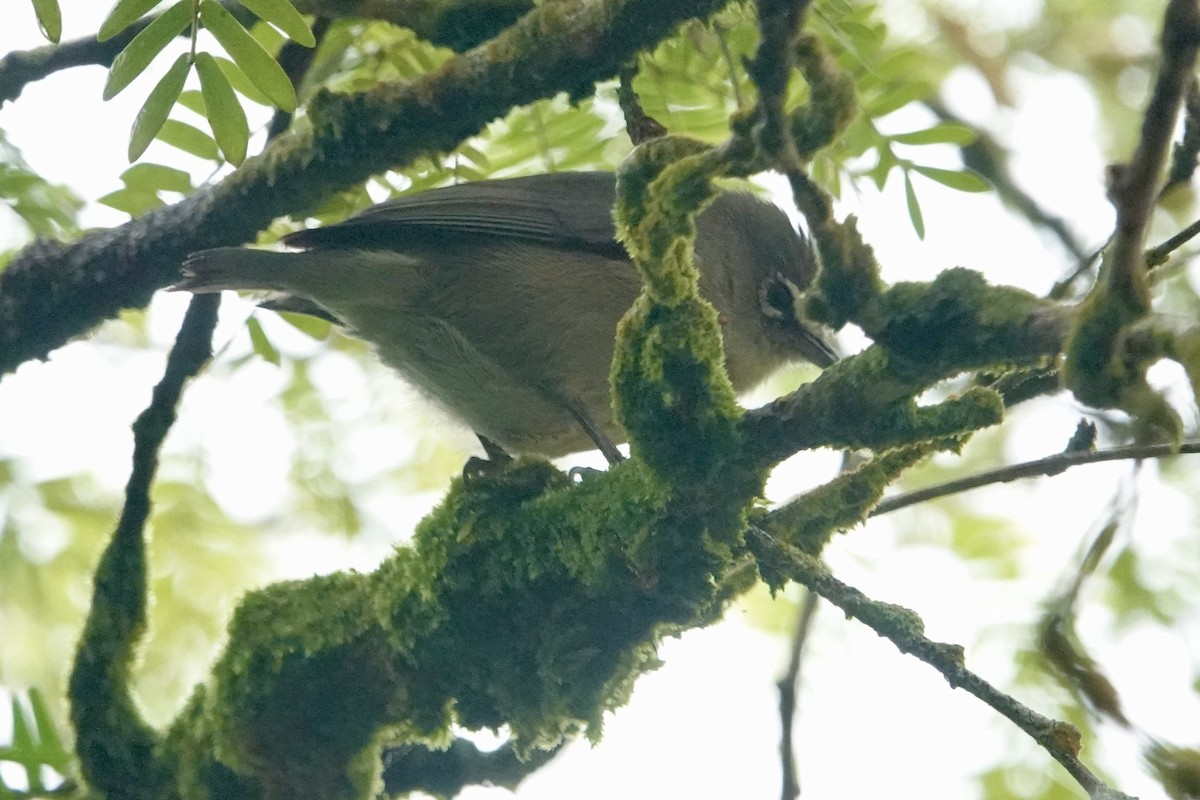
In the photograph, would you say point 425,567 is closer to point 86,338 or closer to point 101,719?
point 101,719

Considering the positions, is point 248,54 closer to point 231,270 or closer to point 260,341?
point 231,270

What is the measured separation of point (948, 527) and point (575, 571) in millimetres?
3722

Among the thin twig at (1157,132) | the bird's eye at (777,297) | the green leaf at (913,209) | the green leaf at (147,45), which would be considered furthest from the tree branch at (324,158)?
the bird's eye at (777,297)

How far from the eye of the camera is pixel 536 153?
500 cm

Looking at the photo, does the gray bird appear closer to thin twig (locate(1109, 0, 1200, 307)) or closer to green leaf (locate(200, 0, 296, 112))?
green leaf (locate(200, 0, 296, 112))

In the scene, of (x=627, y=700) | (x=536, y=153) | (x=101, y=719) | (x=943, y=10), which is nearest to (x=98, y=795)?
(x=101, y=719)

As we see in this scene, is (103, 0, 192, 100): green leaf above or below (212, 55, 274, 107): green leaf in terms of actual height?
below

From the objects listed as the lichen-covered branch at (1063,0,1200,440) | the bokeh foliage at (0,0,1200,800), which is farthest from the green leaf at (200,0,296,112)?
the lichen-covered branch at (1063,0,1200,440)

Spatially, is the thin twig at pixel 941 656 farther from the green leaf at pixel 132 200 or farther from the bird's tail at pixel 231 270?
the green leaf at pixel 132 200

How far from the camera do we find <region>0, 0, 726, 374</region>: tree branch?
3.57m

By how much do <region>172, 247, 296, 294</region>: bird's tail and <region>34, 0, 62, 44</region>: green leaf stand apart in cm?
89

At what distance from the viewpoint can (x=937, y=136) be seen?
4.42 m

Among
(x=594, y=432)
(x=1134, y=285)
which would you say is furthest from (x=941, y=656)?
(x=594, y=432)

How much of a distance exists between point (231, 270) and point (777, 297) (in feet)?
8.58
